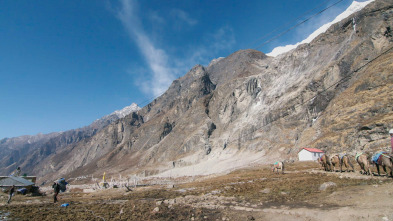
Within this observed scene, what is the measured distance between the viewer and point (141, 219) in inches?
456

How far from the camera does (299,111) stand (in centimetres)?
8294

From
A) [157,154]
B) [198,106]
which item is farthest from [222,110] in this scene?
[157,154]

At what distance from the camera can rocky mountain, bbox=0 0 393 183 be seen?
51688 millimetres

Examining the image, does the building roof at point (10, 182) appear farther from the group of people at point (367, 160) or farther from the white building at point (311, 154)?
the white building at point (311, 154)

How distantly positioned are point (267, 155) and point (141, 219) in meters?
73.9

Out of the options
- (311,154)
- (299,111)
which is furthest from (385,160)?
(299,111)

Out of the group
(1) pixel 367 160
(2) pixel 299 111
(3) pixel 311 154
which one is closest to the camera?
(1) pixel 367 160

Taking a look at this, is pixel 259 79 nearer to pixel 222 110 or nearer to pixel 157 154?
pixel 222 110

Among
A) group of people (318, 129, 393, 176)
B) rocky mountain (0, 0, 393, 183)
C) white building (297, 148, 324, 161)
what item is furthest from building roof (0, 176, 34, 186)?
white building (297, 148, 324, 161)

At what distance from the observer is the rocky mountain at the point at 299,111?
5169cm

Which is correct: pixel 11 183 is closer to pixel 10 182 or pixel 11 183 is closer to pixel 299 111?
pixel 10 182

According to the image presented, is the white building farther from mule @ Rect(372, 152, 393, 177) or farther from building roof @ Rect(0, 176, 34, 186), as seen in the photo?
building roof @ Rect(0, 176, 34, 186)

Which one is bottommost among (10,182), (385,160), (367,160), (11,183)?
(11,183)

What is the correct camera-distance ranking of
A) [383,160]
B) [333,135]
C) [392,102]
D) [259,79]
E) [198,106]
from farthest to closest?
1. [198,106]
2. [259,79]
3. [333,135]
4. [392,102]
5. [383,160]
